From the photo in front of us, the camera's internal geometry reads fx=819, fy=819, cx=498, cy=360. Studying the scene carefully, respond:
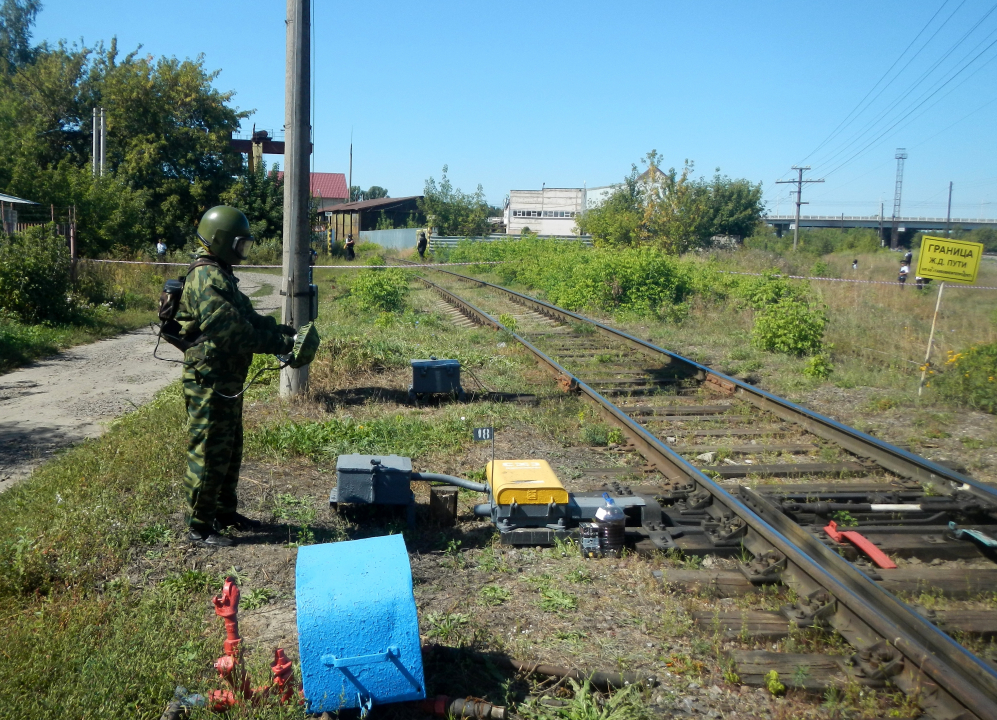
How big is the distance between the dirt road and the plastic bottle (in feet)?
14.4

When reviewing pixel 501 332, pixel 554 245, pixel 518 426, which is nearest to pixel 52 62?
pixel 554 245

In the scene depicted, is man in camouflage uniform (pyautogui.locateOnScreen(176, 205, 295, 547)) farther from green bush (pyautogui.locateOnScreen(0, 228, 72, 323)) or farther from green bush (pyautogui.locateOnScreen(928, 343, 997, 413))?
green bush (pyautogui.locateOnScreen(0, 228, 72, 323))

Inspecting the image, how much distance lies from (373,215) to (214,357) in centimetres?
6825

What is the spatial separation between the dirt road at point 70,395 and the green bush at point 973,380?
9.55m

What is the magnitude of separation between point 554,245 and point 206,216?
2676 centimetres

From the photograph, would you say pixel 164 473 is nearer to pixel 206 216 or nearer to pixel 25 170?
pixel 206 216

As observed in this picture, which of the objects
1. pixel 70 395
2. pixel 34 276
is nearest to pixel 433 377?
pixel 70 395

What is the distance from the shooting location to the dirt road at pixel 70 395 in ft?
24.0

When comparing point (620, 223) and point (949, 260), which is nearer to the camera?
point (949, 260)

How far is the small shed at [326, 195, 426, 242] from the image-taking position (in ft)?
212

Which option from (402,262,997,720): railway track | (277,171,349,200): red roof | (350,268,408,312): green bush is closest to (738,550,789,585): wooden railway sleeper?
(402,262,997,720): railway track

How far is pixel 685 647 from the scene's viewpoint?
3877 millimetres

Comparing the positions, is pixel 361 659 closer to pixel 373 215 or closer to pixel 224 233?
pixel 224 233

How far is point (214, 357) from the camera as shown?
4867mm
